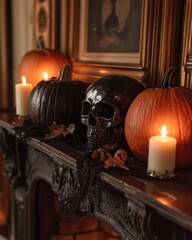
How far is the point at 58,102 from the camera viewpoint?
113cm

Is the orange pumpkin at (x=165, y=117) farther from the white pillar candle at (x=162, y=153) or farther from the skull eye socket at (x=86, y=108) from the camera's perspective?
the skull eye socket at (x=86, y=108)

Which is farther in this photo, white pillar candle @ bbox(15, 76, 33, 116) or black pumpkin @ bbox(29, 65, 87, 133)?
white pillar candle @ bbox(15, 76, 33, 116)

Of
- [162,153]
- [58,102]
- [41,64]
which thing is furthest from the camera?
[41,64]

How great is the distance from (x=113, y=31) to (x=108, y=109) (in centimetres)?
39

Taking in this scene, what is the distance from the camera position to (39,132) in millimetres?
1174

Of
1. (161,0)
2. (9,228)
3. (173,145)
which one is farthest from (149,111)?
(9,228)

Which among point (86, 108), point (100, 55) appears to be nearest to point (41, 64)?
point (100, 55)

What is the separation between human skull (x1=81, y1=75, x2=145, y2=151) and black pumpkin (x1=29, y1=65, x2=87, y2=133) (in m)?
0.18

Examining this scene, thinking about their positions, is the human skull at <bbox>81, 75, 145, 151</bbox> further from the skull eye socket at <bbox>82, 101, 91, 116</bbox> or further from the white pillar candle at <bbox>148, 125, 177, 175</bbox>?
the white pillar candle at <bbox>148, 125, 177, 175</bbox>

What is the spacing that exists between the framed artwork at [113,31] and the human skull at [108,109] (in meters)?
0.20


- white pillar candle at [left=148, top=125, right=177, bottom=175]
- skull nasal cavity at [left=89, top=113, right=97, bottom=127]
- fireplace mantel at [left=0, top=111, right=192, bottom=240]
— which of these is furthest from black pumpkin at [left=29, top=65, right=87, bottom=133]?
white pillar candle at [left=148, top=125, right=177, bottom=175]

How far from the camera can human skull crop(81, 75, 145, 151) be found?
94 cm

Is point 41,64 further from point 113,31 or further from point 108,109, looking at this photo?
point 108,109

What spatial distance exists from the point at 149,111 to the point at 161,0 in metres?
0.39
